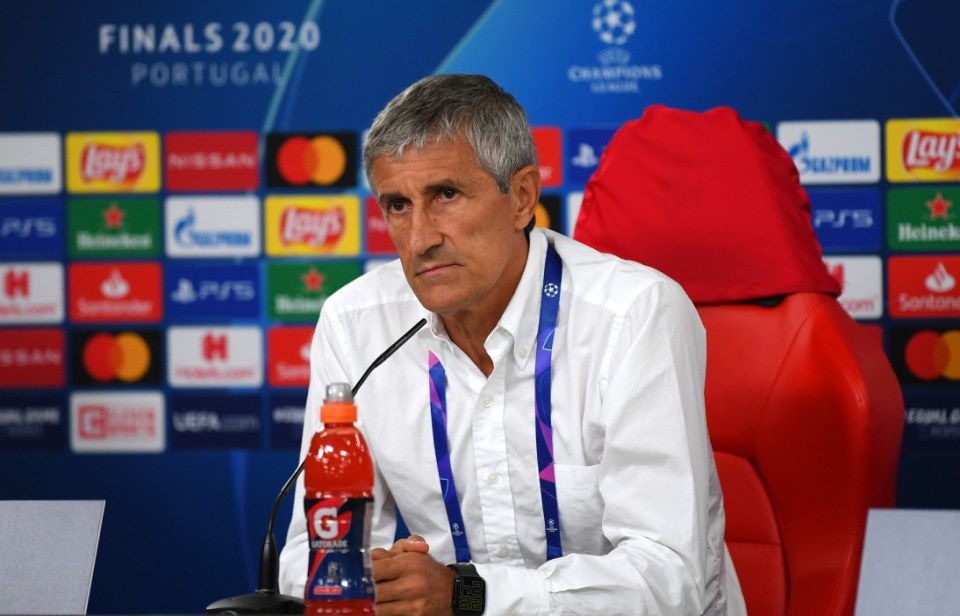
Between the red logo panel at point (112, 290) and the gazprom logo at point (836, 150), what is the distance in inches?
68.7

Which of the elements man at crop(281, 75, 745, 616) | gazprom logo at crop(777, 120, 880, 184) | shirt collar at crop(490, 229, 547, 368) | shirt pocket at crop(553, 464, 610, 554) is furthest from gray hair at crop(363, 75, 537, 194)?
gazprom logo at crop(777, 120, 880, 184)

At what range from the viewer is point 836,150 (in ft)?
10.3

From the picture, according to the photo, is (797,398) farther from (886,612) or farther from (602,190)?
(886,612)

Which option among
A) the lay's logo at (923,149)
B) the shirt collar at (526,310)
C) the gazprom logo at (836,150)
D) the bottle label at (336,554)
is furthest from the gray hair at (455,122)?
the lay's logo at (923,149)

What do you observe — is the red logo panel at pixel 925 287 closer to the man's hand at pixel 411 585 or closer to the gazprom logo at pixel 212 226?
the gazprom logo at pixel 212 226

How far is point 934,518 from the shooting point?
115 centimetres

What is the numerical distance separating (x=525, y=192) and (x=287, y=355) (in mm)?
1646

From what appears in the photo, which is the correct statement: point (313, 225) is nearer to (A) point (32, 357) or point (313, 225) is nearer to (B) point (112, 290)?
(B) point (112, 290)

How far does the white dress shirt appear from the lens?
1532 millimetres

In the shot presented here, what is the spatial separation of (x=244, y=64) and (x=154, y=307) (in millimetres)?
709

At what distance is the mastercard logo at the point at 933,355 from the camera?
3.10 m

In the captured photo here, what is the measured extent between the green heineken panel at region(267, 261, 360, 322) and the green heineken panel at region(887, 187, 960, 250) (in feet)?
4.81

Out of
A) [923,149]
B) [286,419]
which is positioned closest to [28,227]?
[286,419]

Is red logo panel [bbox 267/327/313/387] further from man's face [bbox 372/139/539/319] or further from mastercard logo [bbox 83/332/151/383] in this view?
man's face [bbox 372/139/539/319]
